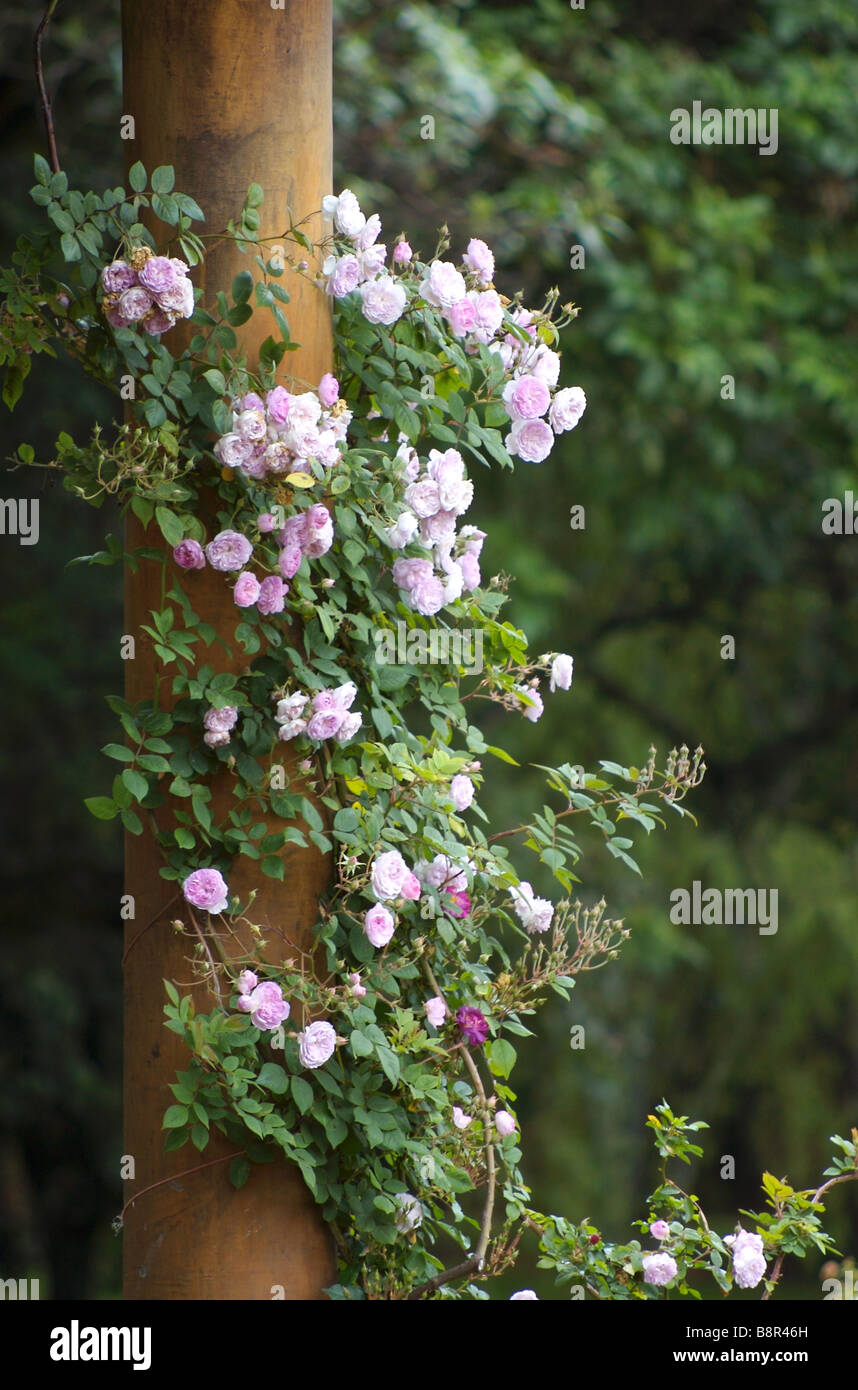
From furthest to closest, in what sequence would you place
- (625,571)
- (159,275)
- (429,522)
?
(625,571) → (429,522) → (159,275)

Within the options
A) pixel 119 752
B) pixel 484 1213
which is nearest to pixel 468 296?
pixel 119 752

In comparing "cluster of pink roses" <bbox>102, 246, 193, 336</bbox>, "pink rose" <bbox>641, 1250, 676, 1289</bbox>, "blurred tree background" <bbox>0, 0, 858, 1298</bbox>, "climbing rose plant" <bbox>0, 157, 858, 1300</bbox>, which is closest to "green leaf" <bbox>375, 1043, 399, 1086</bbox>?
"climbing rose plant" <bbox>0, 157, 858, 1300</bbox>

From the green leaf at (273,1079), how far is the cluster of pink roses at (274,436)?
2.07 ft

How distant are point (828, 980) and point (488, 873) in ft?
16.9

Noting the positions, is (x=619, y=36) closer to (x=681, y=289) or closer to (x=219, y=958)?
(x=681, y=289)

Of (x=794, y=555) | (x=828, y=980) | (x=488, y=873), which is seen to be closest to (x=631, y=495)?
(x=794, y=555)

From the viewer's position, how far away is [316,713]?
1599mm

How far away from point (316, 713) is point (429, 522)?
0.95ft

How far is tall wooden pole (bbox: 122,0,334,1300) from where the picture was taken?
1.60m

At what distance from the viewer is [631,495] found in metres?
5.83

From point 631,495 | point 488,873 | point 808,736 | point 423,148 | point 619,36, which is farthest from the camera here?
point 808,736

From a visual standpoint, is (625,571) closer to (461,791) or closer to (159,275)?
(461,791)

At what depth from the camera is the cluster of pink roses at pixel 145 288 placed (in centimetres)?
154

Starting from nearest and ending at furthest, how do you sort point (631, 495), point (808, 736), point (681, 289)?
point (681, 289) < point (631, 495) < point (808, 736)
